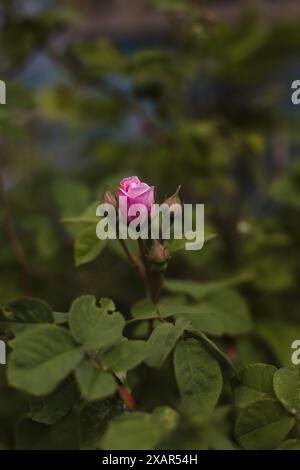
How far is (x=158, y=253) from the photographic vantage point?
0.61 meters

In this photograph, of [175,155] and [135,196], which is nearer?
[135,196]

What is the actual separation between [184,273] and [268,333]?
0.28 m

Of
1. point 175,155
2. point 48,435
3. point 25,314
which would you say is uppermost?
point 175,155

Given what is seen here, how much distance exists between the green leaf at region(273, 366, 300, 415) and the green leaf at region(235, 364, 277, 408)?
0.01 metres

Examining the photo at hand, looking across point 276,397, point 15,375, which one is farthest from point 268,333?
point 15,375

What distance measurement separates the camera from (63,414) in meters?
0.55

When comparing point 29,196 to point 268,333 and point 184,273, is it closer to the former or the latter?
point 184,273

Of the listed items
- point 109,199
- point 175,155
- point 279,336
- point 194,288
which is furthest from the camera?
point 175,155

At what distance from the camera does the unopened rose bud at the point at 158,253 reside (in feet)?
2.00

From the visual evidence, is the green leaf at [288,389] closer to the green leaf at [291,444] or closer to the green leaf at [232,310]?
the green leaf at [291,444]

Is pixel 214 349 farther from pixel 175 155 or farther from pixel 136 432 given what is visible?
pixel 175 155

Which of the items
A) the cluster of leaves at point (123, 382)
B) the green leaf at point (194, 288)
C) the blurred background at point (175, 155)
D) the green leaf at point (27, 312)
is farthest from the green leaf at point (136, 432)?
the blurred background at point (175, 155)

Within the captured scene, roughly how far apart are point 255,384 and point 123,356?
115 millimetres

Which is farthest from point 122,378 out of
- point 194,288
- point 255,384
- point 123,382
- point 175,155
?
Result: point 175,155
